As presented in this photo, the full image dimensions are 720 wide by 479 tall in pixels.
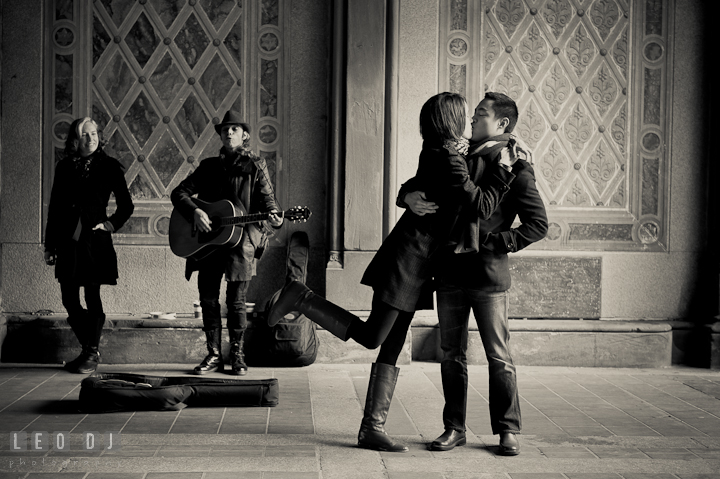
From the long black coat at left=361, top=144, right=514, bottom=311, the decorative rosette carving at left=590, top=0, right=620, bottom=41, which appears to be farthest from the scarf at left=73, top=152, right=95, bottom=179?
the decorative rosette carving at left=590, top=0, right=620, bottom=41

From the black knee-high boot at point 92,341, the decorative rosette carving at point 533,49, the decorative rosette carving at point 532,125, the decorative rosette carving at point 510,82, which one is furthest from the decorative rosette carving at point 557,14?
the black knee-high boot at point 92,341

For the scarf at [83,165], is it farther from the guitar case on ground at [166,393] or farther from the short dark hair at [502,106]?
the short dark hair at [502,106]

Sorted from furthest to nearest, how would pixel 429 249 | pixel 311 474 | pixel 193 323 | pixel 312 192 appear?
pixel 312 192
pixel 193 323
pixel 429 249
pixel 311 474

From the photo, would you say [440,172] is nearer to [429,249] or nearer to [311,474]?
[429,249]

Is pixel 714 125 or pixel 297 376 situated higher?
pixel 714 125

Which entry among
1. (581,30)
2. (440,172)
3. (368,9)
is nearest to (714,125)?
(581,30)

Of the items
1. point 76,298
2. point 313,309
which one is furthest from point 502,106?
point 76,298

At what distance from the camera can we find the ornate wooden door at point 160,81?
23.9ft

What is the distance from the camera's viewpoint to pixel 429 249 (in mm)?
4379

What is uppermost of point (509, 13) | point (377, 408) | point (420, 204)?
point (509, 13)

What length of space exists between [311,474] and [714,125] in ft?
17.5

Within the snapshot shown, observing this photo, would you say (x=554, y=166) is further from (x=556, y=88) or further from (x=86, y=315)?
(x=86, y=315)

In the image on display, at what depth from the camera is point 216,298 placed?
21.6ft

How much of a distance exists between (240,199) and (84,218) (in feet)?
4.04
